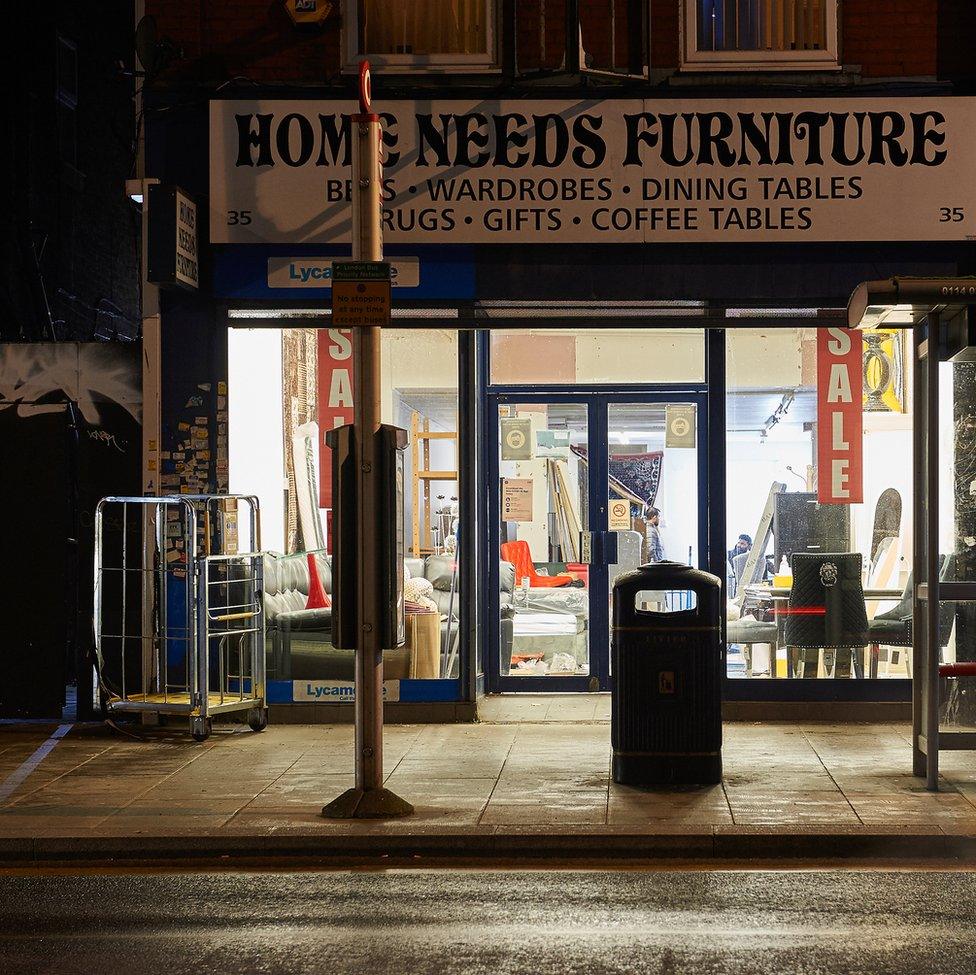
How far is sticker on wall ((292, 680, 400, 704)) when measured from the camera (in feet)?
37.0

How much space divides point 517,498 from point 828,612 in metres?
2.91

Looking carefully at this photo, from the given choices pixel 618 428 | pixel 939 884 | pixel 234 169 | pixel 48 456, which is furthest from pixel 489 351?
pixel 939 884

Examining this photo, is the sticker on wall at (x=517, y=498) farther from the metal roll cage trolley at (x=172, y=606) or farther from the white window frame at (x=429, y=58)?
the white window frame at (x=429, y=58)

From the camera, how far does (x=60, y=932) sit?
5883mm

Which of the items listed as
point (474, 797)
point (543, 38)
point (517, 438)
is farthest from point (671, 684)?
point (543, 38)

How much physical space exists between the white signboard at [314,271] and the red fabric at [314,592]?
2.30 metres

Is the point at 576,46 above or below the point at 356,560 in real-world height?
above

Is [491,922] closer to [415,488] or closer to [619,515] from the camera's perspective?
[415,488]

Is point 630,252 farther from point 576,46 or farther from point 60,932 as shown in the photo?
point 60,932

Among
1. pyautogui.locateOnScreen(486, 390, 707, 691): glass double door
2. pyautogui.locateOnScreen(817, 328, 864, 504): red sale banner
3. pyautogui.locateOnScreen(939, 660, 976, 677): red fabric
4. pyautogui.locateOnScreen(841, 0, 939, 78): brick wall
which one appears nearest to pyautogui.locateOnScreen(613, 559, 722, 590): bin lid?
pyautogui.locateOnScreen(939, 660, 976, 677): red fabric

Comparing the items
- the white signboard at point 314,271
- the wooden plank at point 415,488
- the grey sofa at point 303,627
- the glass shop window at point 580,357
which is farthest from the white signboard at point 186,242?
the glass shop window at point 580,357

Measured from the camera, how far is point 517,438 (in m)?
12.3

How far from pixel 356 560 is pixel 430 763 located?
6.85ft

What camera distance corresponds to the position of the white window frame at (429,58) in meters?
→ 11.3
